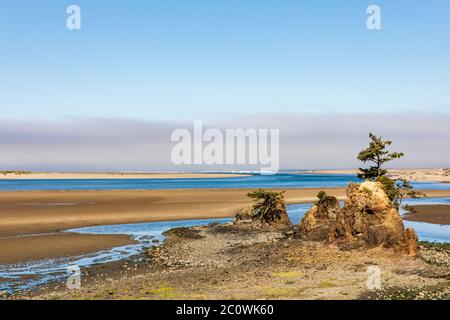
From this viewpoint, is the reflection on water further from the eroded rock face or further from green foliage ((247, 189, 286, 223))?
the eroded rock face

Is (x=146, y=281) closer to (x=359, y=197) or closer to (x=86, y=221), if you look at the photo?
(x=359, y=197)

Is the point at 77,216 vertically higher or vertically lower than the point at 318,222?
lower

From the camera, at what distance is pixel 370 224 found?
29.0m

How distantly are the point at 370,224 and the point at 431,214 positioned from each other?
33266mm

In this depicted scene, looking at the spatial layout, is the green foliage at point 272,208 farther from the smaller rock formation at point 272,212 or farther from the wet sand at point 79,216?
the wet sand at point 79,216

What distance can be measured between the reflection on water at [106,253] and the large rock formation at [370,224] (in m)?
12.4

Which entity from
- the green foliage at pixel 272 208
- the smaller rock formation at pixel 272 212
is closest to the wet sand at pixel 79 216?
the smaller rock formation at pixel 272 212

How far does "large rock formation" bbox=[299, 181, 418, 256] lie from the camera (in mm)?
26922

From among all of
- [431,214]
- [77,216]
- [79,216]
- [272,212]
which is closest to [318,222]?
[272,212]

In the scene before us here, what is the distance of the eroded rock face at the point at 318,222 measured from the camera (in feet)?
116

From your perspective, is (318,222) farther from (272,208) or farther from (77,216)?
(77,216)

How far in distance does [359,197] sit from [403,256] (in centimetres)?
512

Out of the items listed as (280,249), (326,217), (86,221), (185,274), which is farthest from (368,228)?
(86,221)

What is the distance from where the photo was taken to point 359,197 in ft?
97.1
